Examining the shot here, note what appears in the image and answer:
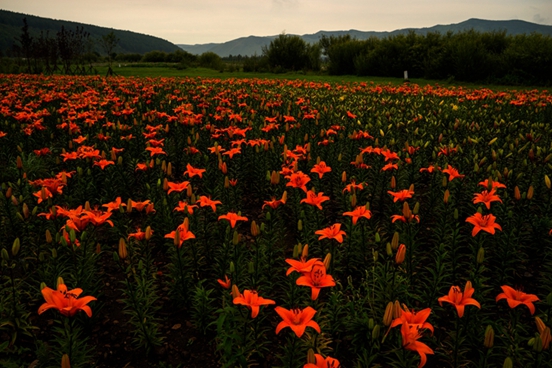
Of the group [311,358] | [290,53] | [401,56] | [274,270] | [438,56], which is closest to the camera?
[311,358]

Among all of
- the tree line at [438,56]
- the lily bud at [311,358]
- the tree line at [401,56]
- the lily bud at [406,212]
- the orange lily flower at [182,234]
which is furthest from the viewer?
the tree line at [438,56]

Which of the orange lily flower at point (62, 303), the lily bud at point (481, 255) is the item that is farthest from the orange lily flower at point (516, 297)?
the orange lily flower at point (62, 303)

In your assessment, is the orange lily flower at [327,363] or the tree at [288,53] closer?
the orange lily flower at [327,363]

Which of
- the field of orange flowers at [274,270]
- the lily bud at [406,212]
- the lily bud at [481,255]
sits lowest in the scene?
the field of orange flowers at [274,270]

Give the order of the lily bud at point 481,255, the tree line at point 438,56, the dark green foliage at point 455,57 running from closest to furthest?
the lily bud at point 481,255 → the dark green foliage at point 455,57 → the tree line at point 438,56

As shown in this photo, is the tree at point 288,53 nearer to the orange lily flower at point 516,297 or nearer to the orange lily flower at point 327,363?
the orange lily flower at point 516,297

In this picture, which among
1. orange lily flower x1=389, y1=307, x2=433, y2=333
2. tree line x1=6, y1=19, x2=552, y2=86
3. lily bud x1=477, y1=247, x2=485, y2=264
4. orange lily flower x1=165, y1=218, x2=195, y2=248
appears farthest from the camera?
tree line x1=6, y1=19, x2=552, y2=86

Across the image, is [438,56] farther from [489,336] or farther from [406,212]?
[489,336]

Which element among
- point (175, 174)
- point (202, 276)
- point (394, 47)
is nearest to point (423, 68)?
point (394, 47)

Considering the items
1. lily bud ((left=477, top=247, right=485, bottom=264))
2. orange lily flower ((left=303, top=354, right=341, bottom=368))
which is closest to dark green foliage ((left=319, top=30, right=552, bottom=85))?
lily bud ((left=477, top=247, right=485, bottom=264))

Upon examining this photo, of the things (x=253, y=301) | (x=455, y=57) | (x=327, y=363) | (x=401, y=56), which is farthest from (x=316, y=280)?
(x=401, y=56)

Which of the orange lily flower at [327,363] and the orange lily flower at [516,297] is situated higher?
the orange lily flower at [516,297]

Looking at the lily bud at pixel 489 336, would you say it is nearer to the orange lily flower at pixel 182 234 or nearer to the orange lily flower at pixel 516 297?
the orange lily flower at pixel 516 297

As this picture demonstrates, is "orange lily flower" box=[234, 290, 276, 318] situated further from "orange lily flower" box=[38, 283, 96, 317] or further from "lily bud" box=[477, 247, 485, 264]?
"lily bud" box=[477, 247, 485, 264]
